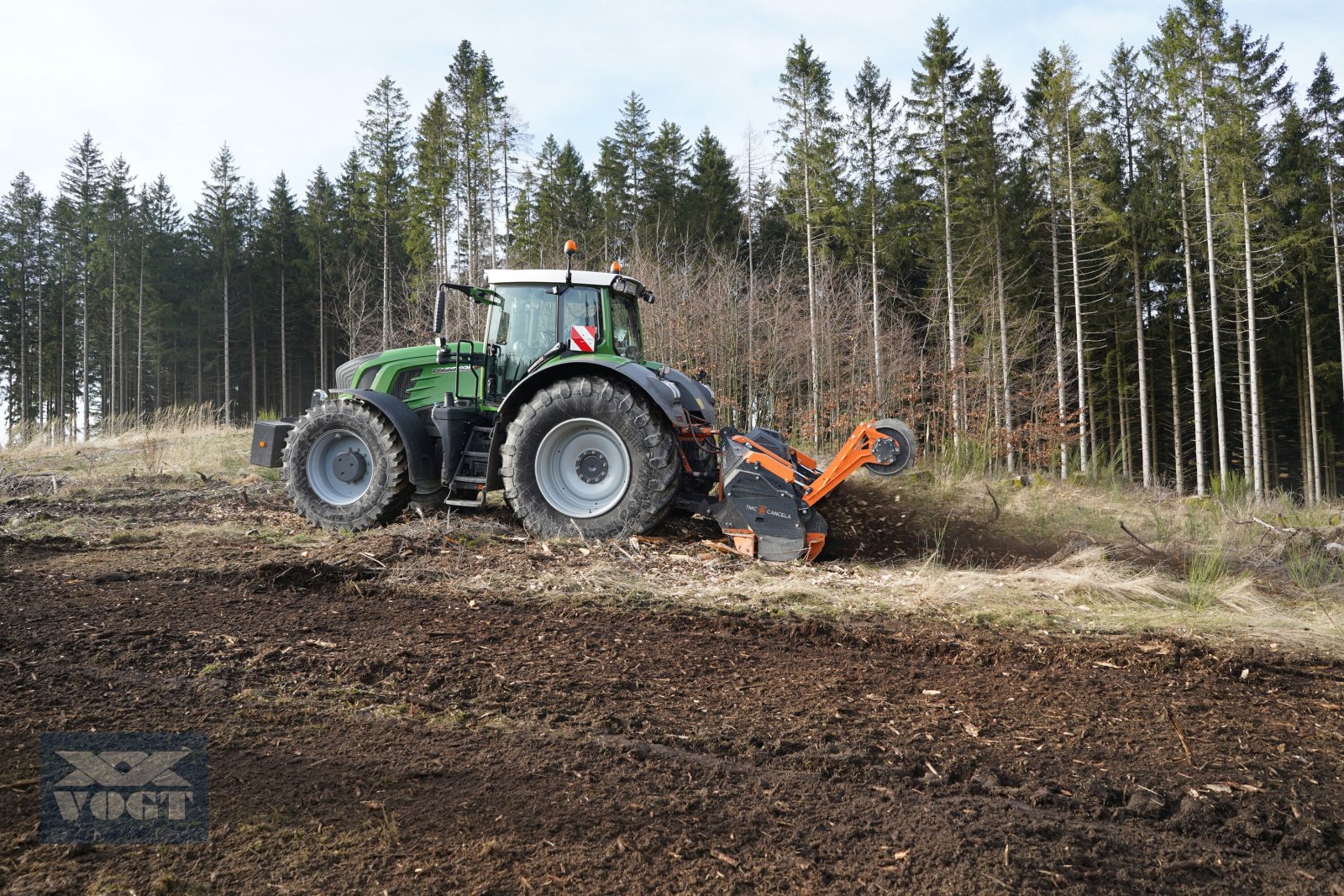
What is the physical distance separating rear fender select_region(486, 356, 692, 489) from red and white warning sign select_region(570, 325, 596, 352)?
227 mm

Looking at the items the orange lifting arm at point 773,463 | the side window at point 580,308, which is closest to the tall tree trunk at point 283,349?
the side window at point 580,308

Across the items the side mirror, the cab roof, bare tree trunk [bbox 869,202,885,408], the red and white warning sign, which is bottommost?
the red and white warning sign

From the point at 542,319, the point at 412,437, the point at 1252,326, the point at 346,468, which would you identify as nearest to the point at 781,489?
the point at 542,319

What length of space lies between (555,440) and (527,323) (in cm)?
127

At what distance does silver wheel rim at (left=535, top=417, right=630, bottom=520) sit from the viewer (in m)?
6.37

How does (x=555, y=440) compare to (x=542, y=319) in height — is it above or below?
below

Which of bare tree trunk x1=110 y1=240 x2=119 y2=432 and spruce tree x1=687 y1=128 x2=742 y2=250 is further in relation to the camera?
bare tree trunk x1=110 y1=240 x2=119 y2=432

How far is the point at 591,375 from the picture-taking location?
645 centimetres

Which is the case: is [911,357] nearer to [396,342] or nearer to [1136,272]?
[1136,272]

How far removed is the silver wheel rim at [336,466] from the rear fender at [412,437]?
1.38 feet

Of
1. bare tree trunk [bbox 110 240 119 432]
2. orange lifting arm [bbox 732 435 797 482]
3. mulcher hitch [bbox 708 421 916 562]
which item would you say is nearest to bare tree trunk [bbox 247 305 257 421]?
bare tree trunk [bbox 110 240 119 432]

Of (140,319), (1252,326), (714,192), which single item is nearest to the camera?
(1252,326)

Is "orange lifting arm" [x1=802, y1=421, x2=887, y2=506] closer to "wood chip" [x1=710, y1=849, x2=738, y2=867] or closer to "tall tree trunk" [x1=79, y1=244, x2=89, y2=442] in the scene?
"wood chip" [x1=710, y1=849, x2=738, y2=867]

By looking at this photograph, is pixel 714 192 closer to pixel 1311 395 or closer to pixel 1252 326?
pixel 1252 326
